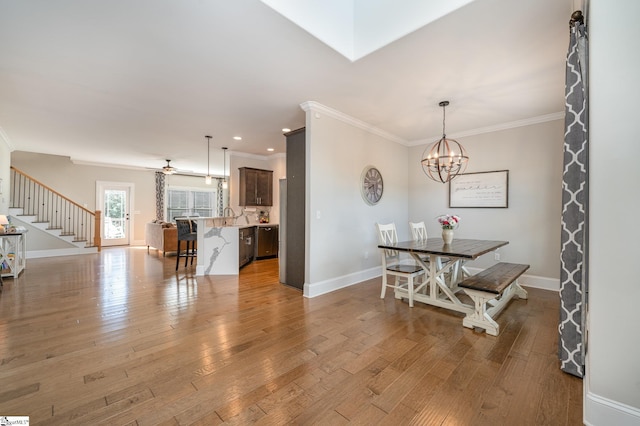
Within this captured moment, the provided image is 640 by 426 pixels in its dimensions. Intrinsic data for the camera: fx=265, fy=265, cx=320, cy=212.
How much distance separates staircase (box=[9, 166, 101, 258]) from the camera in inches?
264

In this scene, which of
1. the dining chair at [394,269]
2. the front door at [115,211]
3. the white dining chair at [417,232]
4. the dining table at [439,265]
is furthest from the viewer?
the front door at [115,211]

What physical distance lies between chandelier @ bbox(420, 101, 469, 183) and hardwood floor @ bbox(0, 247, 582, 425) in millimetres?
1889

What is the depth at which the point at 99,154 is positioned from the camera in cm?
713

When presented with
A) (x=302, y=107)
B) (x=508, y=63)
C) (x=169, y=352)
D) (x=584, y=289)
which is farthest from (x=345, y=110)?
(x=169, y=352)

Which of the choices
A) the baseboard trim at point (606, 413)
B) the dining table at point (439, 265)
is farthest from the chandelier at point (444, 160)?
the baseboard trim at point (606, 413)

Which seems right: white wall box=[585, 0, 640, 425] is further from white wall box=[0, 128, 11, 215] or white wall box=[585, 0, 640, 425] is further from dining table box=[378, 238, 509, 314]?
white wall box=[0, 128, 11, 215]

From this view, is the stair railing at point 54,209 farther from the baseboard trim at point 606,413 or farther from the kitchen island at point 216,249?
the baseboard trim at point 606,413

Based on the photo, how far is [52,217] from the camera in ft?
24.4

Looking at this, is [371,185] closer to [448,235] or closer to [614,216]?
[448,235]

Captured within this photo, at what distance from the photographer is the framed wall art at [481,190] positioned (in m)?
4.53

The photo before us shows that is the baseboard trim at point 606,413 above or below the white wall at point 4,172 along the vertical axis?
below

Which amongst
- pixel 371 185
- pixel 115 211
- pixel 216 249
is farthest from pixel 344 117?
pixel 115 211

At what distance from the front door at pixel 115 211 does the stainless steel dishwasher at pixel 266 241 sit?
570cm

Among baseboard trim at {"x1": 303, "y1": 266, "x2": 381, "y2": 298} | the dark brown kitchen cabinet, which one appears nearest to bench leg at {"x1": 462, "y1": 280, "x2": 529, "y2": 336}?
baseboard trim at {"x1": 303, "y1": 266, "x2": 381, "y2": 298}
